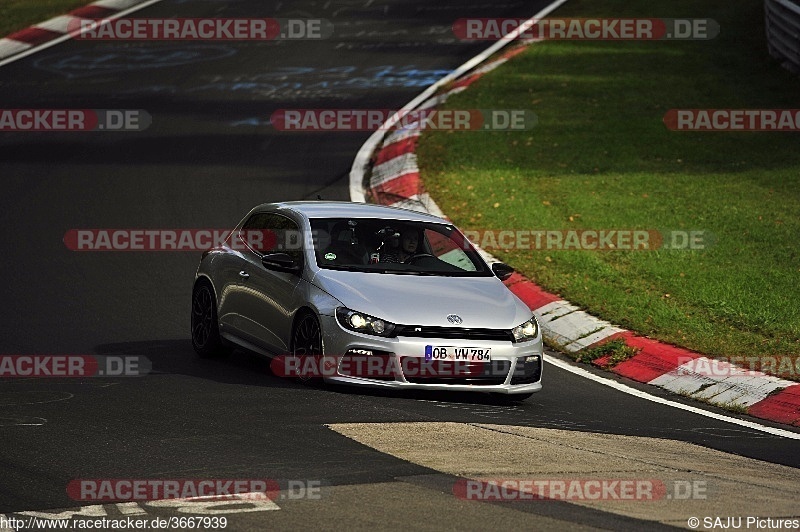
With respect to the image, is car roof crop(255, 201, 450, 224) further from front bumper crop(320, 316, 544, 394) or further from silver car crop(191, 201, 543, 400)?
front bumper crop(320, 316, 544, 394)

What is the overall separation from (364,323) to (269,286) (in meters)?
1.50

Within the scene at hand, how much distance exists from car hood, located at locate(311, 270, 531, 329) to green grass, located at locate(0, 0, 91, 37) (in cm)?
2205

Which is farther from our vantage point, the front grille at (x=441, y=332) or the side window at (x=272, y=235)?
the side window at (x=272, y=235)

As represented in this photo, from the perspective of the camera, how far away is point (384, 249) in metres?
12.1

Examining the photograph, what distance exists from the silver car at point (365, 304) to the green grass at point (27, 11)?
67.1 feet

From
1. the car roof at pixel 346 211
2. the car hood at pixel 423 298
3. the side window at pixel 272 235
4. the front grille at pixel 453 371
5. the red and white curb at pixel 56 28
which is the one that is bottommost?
the front grille at pixel 453 371

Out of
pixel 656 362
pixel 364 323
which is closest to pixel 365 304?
pixel 364 323

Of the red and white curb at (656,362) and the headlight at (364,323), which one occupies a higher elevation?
the headlight at (364,323)

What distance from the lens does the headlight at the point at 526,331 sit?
1118 cm

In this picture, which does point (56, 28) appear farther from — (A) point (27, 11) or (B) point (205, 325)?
(B) point (205, 325)

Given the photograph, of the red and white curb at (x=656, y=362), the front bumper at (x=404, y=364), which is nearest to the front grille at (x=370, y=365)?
the front bumper at (x=404, y=364)

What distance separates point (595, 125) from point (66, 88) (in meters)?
10.2

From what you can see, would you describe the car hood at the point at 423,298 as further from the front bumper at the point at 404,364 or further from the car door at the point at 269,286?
the car door at the point at 269,286

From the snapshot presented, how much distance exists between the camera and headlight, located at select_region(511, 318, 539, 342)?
11180 mm
